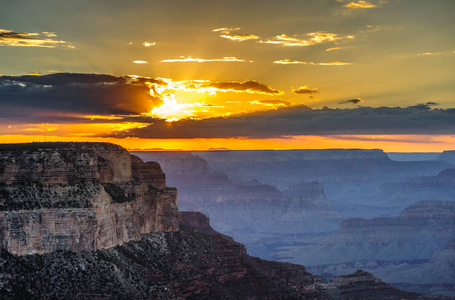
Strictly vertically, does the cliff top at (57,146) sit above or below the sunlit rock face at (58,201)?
above

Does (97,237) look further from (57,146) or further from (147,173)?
(147,173)

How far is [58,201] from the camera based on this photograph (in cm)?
7450

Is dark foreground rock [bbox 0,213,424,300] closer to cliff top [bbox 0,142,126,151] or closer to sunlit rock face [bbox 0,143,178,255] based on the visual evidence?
sunlit rock face [bbox 0,143,178,255]

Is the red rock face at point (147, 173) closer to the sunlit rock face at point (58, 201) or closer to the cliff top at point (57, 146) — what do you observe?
the cliff top at point (57, 146)

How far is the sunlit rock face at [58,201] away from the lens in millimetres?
72000

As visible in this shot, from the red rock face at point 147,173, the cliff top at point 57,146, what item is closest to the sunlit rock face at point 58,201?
the cliff top at point 57,146

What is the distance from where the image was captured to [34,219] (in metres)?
72.4

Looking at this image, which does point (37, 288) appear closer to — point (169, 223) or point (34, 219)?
point (34, 219)

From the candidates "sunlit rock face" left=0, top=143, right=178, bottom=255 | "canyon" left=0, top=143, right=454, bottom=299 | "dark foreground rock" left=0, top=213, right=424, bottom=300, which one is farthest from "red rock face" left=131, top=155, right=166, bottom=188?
"sunlit rock face" left=0, top=143, right=178, bottom=255

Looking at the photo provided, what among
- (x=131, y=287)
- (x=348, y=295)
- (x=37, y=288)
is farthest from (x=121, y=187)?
(x=348, y=295)

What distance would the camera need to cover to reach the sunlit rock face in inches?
2835

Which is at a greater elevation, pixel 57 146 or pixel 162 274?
pixel 57 146

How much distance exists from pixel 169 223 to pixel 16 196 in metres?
28.4

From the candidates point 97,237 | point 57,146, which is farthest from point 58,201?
point 57,146
